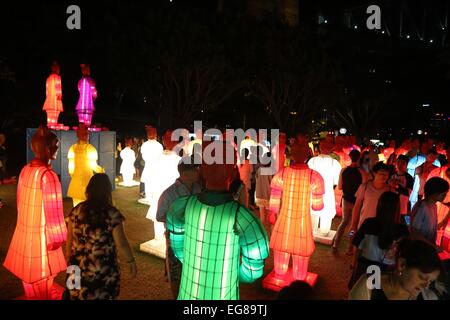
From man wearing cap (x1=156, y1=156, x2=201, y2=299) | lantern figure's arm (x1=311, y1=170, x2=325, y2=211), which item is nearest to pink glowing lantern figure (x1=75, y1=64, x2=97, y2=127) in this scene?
man wearing cap (x1=156, y1=156, x2=201, y2=299)

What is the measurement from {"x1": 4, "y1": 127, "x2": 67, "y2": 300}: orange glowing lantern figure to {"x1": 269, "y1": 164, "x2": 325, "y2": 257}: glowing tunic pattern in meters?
2.65

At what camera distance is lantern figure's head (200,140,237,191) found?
9.64 ft

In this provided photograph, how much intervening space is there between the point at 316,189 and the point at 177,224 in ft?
8.06

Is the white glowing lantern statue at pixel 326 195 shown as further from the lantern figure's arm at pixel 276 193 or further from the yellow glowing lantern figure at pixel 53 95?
the yellow glowing lantern figure at pixel 53 95

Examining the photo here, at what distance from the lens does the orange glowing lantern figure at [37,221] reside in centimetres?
416

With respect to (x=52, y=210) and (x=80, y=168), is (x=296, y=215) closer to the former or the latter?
(x=52, y=210)

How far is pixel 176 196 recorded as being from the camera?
4148 mm

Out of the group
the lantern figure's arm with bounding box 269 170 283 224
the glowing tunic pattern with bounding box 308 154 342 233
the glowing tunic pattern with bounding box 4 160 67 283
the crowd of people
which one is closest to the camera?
the crowd of people

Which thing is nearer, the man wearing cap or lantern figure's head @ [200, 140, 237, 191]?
lantern figure's head @ [200, 140, 237, 191]

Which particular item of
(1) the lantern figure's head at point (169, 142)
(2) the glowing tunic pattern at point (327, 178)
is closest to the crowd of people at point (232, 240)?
(1) the lantern figure's head at point (169, 142)

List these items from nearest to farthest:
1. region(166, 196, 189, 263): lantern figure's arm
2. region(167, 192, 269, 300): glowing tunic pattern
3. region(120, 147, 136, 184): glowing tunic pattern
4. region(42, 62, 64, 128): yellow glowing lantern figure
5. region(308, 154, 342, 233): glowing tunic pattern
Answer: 1. region(167, 192, 269, 300): glowing tunic pattern
2. region(166, 196, 189, 263): lantern figure's arm
3. region(308, 154, 342, 233): glowing tunic pattern
4. region(42, 62, 64, 128): yellow glowing lantern figure
5. region(120, 147, 136, 184): glowing tunic pattern

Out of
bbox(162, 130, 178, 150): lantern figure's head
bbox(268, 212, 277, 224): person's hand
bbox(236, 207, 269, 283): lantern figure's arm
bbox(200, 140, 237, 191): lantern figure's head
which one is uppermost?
bbox(162, 130, 178, 150): lantern figure's head

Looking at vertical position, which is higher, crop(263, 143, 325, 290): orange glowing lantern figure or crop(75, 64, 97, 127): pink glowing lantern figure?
crop(75, 64, 97, 127): pink glowing lantern figure

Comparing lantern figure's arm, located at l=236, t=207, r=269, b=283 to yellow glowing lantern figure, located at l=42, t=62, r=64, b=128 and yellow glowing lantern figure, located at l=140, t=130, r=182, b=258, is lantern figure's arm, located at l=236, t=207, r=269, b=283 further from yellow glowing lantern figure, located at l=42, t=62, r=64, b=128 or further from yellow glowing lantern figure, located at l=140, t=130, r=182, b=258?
yellow glowing lantern figure, located at l=42, t=62, r=64, b=128
